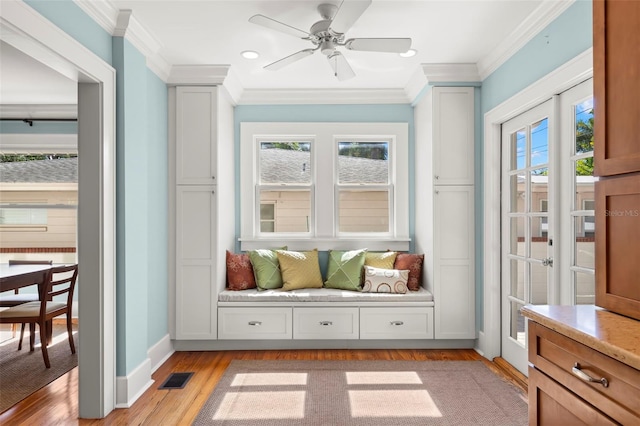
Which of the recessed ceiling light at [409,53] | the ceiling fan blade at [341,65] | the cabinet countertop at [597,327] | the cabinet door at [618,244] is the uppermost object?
the recessed ceiling light at [409,53]

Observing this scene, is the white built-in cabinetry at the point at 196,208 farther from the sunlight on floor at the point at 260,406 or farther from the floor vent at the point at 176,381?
the sunlight on floor at the point at 260,406

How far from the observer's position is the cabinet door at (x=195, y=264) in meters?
3.67

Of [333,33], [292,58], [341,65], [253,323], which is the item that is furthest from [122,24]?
[253,323]

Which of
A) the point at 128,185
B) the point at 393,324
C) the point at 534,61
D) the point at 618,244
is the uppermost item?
the point at 534,61

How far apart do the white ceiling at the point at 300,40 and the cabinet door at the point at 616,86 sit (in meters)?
1.13

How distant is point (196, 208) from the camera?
3.69 m

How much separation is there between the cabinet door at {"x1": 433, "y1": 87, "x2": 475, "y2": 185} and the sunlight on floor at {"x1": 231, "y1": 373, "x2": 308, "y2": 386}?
2155 millimetres

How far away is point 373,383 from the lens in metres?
2.99

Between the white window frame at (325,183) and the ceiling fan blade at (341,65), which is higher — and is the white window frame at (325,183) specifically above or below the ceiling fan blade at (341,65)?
below

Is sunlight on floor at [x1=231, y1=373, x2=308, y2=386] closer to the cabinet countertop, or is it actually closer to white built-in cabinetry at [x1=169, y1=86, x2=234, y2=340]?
white built-in cabinetry at [x1=169, y1=86, x2=234, y2=340]

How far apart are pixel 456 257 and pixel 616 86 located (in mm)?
2467

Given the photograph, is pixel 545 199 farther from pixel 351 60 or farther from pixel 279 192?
pixel 279 192

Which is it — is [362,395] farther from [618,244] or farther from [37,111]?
[37,111]

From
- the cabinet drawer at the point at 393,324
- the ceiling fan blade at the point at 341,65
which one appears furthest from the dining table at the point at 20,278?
the ceiling fan blade at the point at 341,65
